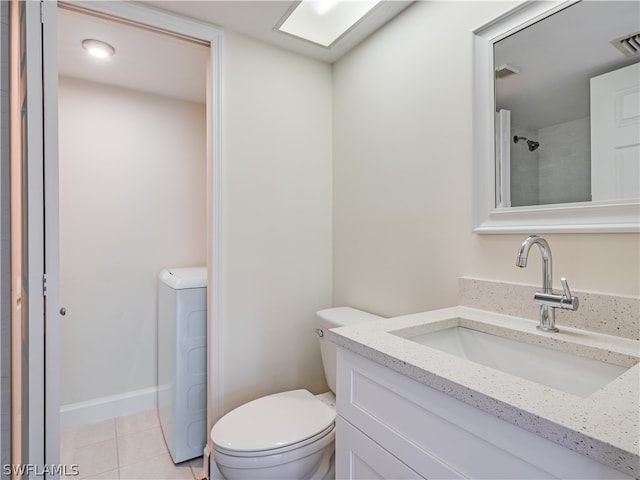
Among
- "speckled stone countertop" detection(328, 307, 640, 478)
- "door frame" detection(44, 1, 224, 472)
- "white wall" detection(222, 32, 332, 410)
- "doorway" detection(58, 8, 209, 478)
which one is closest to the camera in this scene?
"speckled stone countertop" detection(328, 307, 640, 478)

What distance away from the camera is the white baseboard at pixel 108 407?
6.90 feet

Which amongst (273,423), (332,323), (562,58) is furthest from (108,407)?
(562,58)

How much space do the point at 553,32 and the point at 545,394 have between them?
1.07 meters

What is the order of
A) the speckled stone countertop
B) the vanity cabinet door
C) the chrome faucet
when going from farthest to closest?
the chrome faucet < the vanity cabinet door < the speckled stone countertop

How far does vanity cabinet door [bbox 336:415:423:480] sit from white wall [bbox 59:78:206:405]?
6.05ft

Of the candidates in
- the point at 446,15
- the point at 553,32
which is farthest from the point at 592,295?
the point at 446,15

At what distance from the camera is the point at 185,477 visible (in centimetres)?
168

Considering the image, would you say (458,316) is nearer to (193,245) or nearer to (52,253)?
(52,253)

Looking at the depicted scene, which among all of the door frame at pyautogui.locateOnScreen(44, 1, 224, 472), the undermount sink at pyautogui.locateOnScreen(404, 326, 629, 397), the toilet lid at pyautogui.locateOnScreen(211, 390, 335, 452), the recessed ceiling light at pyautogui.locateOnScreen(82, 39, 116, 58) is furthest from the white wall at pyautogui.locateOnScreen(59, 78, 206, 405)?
the undermount sink at pyautogui.locateOnScreen(404, 326, 629, 397)

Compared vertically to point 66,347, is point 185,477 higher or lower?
lower

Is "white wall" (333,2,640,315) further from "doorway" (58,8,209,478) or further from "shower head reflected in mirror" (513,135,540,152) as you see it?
"doorway" (58,8,209,478)

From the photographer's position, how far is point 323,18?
5.41 feet

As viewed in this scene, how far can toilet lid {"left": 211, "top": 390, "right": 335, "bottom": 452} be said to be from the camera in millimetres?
1237

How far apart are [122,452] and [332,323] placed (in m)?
1.40
